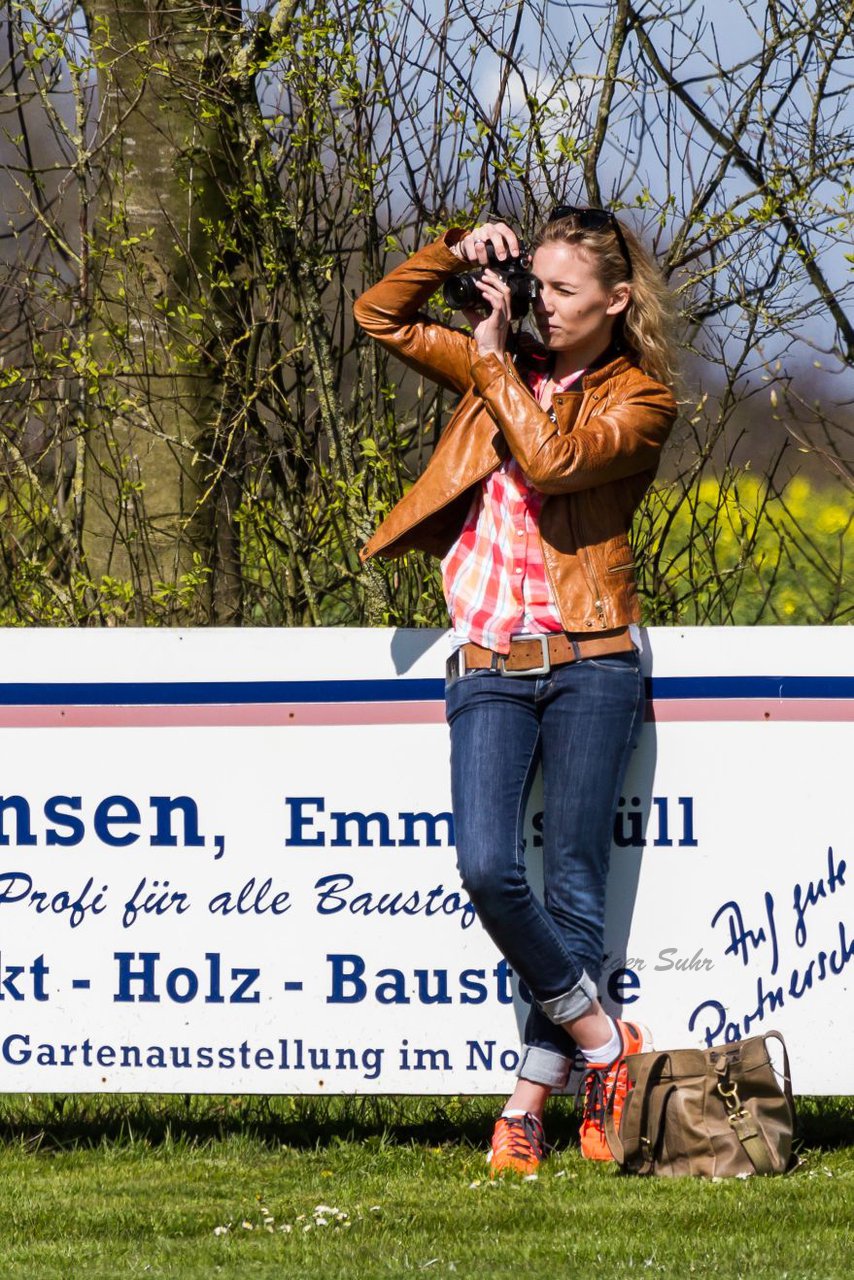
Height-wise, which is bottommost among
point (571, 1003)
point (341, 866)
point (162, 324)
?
point (571, 1003)

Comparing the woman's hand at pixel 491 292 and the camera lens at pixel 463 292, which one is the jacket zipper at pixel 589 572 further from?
the camera lens at pixel 463 292

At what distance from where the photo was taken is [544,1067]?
4.34 m

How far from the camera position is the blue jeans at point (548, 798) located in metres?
4.16

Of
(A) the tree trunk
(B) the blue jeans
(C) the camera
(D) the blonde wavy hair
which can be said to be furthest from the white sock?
(A) the tree trunk

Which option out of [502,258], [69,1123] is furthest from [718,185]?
[69,1123]

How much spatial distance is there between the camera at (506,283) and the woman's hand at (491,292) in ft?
0.05

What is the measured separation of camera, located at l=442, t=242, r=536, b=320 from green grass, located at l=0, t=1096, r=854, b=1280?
2.13 meters

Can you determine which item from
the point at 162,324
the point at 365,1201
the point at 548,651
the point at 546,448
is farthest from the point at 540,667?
the point at 162,324

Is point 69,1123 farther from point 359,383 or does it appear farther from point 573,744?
point 359,383

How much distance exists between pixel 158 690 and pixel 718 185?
2590 millimetres

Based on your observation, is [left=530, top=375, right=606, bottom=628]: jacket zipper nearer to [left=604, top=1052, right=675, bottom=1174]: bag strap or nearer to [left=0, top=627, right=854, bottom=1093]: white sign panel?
[left=0, top=627, right=854, bottom=1093]: white sign panel

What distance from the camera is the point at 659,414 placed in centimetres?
423

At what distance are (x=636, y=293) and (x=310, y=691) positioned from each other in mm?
1329

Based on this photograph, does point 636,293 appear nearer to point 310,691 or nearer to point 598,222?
point 598,222
